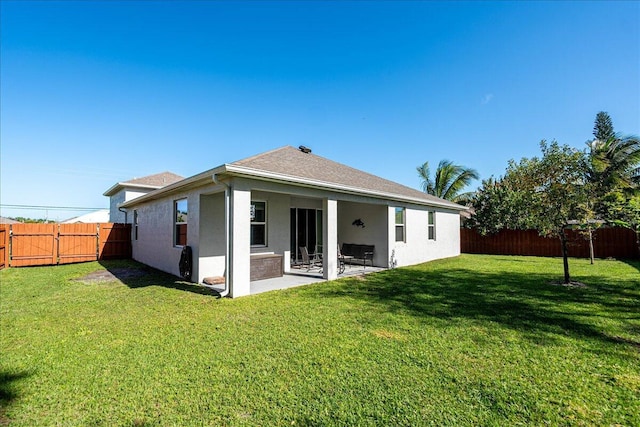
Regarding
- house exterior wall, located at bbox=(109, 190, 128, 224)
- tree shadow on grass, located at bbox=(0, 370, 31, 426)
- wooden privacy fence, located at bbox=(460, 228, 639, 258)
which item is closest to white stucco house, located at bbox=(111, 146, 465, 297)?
tree shadow on grass, located at bbox=(0, 370, 31, 426)

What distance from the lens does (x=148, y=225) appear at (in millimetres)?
12586

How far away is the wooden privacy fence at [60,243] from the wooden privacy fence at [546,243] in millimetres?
21699

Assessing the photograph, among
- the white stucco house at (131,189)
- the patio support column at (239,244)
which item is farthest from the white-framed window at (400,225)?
the white stucco house at (131,189)

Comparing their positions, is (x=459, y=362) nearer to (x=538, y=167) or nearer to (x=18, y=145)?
(x=538, y=167)

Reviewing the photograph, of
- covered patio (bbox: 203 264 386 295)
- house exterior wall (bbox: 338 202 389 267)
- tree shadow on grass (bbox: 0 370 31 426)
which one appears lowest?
tree shadow on grass (bbox: 0 370 31 426)

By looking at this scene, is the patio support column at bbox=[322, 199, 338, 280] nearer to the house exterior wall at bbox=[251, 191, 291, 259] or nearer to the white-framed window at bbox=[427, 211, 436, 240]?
the house exterior wall at bbox=[251, 191, 291, 259]

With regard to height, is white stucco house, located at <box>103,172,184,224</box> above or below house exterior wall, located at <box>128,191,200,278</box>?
above

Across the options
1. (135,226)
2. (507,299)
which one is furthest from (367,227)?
(135,226)

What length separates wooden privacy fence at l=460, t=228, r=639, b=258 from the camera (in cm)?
1500

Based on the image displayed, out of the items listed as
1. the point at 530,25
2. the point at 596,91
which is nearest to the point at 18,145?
the point at 530,25

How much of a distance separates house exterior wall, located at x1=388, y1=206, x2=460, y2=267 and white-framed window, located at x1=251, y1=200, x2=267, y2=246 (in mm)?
5176

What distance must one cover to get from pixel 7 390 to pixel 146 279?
676 centimetres

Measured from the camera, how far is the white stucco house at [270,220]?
695 cm

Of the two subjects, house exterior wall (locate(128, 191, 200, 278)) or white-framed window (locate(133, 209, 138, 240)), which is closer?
house exterior wall (locate(128, 191, 200, 278))
